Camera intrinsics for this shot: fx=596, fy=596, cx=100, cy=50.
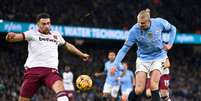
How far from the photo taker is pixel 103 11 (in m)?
28.6

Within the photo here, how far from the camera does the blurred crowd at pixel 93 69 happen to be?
80.5ft

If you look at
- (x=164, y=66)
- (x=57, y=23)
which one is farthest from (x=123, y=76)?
(x=57, y=23)

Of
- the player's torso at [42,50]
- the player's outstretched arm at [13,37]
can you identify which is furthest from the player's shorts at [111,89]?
the player's outstretched arm at [13,37]

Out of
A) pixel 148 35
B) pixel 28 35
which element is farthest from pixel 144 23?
pixel 28 35

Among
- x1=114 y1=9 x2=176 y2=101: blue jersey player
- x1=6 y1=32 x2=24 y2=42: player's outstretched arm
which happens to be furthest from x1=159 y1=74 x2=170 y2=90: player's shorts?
x1=6 y1=32 x2=24 y2=42: player's outstretched arm

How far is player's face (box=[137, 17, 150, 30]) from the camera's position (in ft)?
37.3

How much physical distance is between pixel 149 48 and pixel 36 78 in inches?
103

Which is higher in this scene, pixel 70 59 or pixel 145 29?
pixel 145 29

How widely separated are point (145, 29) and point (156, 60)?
2.46 feet

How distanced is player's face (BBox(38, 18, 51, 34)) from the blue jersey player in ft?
6.42

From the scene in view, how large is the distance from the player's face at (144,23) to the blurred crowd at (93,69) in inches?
473

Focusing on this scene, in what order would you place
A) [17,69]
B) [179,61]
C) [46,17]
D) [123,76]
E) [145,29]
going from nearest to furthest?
[46,17], [145,29], [123,76], [17,69], [179,61]

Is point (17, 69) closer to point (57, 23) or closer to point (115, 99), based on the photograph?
point (57, 23)

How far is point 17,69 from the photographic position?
25.8 m
